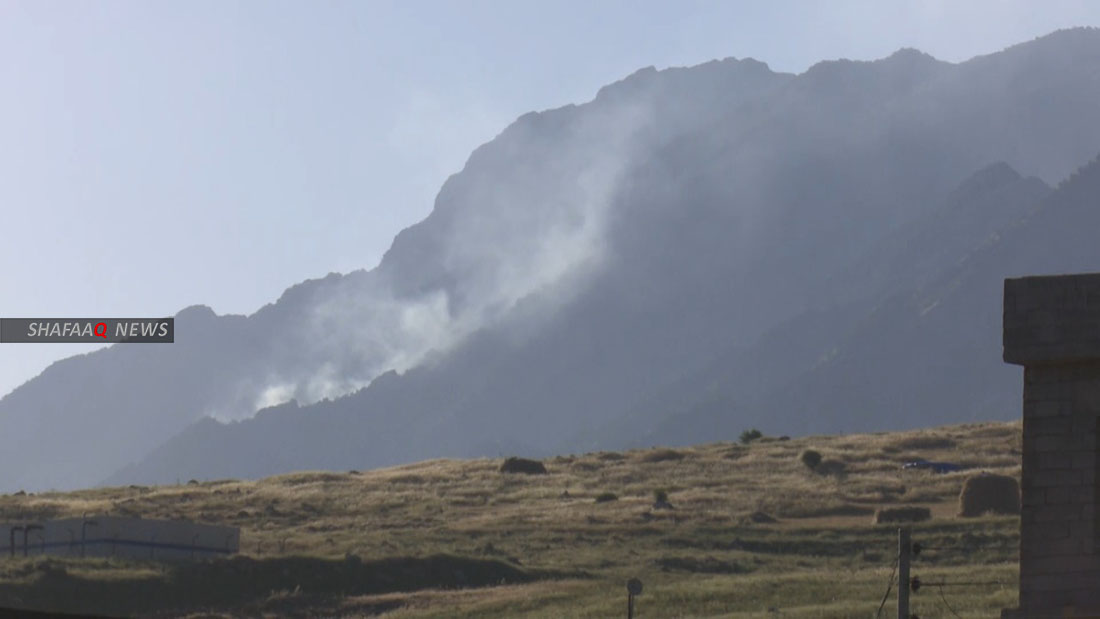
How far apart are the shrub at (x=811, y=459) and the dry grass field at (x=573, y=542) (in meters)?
0.45

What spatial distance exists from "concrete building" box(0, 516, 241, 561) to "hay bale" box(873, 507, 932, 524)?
2969cm

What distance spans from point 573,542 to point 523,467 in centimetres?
3686

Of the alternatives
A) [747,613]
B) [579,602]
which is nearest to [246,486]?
[579,602]

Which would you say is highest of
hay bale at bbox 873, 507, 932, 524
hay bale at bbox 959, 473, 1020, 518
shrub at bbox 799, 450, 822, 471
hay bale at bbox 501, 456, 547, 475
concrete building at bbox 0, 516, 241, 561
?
shrub at bbox 799, 450, 822, 471

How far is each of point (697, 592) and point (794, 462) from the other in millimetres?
50460

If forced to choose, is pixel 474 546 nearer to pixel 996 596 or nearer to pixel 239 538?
pixel 239 538

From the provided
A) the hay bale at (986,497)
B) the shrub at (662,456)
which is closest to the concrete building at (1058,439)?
the hay bale at (986,497)

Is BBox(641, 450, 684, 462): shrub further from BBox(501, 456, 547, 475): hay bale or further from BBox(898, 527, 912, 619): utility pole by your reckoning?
BBox(898, 527, 912, 619): utility pole

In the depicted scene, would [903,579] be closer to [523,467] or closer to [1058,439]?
[1058,439]

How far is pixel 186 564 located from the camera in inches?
2499

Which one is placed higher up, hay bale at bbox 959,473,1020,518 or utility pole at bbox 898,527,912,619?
hay bale at bbox 959,473,1020,518

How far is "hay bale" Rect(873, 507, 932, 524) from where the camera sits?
245 ft

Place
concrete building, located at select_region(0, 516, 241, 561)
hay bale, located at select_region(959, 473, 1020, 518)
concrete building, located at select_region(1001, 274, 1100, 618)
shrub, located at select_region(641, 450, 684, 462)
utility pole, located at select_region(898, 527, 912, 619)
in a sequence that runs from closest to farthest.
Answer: concrete building, located at select_region(1001, 274, 1100, 618) < utility pole, located at select_region(898, 527, 912, 619) < concrete building, located at select_region(0, 516, 241, 561) < hay bale, located at select_region(959, 473, 1020, 518) < shrub, located at select_region(641, 450, 684, 462)

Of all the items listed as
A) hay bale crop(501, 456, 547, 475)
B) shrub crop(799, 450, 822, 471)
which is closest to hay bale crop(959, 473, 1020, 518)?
shrub crop(799, 450, 822, 471)
